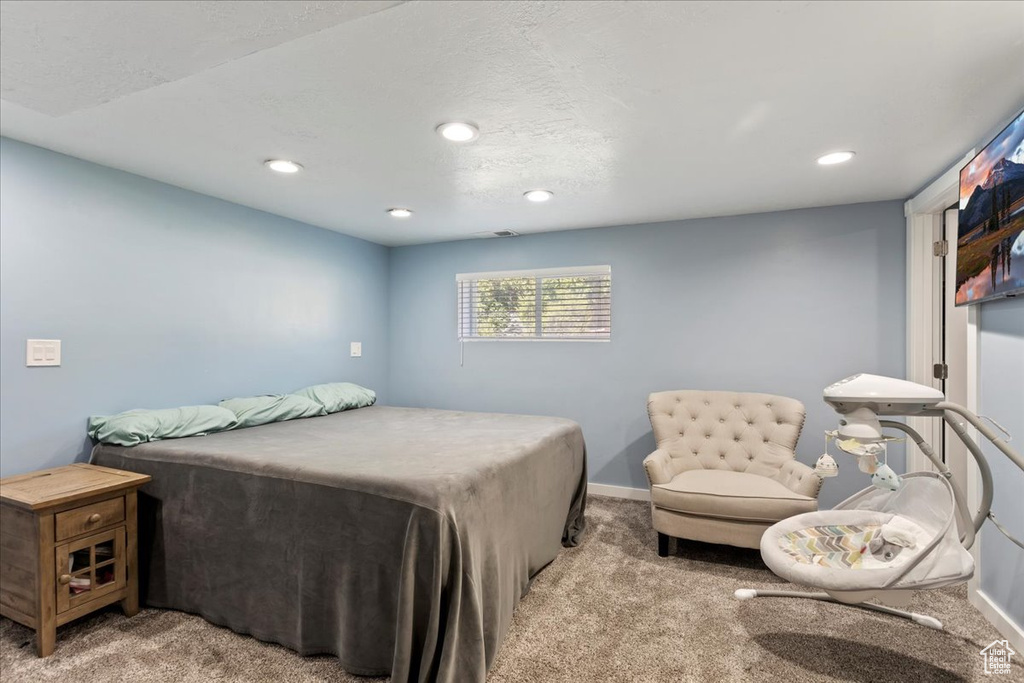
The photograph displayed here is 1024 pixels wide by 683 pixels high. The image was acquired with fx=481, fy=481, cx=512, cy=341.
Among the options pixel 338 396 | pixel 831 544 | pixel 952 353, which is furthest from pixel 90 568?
pixel 952 353

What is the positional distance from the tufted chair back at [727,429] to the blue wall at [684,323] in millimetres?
378

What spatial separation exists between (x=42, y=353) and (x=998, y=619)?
14.9 feet

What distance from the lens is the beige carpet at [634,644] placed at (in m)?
1.78

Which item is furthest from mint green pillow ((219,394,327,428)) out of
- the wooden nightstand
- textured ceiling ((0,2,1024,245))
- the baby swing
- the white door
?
the white door

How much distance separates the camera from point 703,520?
2.66 metres

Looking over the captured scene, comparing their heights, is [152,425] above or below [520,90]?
below

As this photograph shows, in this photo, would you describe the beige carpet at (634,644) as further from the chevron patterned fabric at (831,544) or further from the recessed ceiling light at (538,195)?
the recessed ceiling light at (538,195)

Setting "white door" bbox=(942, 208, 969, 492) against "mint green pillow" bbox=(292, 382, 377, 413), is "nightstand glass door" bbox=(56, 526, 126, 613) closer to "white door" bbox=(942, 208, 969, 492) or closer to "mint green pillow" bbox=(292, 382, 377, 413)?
"mint green pillow" bbox=(292, 382, 377, 413)

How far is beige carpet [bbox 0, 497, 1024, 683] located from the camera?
1.78m

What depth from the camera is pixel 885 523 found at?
6.45 feet

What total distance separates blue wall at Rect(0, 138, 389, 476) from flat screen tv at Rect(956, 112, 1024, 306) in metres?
4.08

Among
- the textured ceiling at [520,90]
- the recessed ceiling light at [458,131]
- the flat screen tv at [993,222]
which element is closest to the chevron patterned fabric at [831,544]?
the flat screen tv at [993,222]

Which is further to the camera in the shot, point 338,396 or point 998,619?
point 338,396

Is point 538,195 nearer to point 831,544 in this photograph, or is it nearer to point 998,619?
point 831,544
